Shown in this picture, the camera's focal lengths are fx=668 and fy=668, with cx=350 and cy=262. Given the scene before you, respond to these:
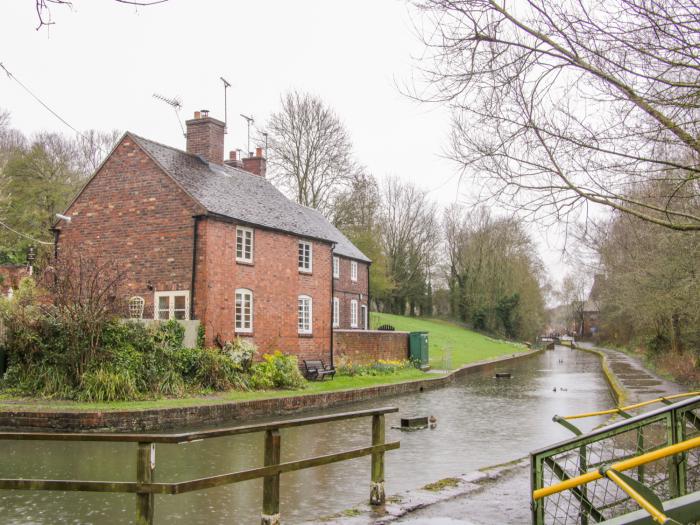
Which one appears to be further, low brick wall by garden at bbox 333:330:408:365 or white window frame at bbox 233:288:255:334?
low brick wall by garden at bbox 333:330:408:365

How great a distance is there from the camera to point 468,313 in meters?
69.4

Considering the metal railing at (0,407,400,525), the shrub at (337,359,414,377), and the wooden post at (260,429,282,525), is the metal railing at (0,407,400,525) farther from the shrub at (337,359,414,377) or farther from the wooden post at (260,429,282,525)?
the shrub at (337,359,414,377)

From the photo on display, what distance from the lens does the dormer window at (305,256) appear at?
27594 mm

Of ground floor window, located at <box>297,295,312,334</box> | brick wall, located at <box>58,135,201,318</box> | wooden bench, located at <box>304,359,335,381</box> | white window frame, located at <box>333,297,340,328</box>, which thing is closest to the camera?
brick wall, located at <box>58,135,201,318</box>

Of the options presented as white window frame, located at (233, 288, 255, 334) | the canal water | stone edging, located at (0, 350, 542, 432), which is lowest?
the canal water

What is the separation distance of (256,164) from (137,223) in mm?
9993

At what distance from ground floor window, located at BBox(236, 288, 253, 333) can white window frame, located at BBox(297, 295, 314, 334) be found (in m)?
3.09

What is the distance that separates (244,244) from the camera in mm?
23969

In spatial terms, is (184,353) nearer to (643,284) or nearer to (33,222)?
(643,284)

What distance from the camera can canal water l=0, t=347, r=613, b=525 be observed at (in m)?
8.27

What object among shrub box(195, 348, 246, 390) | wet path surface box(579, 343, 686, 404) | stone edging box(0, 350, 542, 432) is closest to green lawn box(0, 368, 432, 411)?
stone edging box(0, 350, 542, 432)

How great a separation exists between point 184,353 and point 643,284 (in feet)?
53.4

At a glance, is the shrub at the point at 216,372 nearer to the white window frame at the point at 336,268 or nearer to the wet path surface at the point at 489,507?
the wet path surface at the point at 489,507

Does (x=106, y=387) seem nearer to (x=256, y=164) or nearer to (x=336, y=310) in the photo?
(x=256, y=164)
